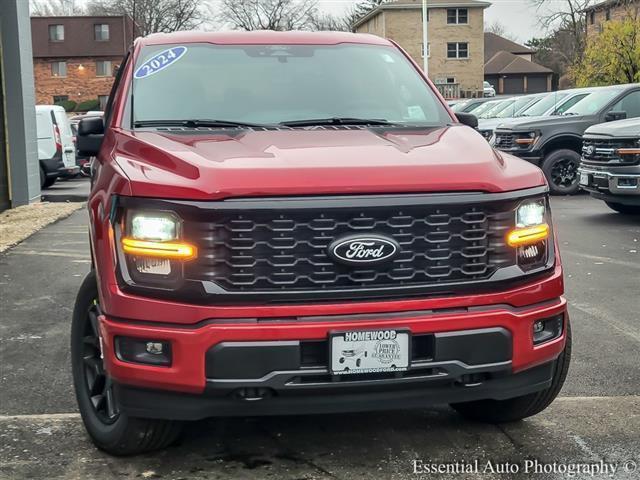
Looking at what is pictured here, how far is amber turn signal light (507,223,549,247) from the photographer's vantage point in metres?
3.59

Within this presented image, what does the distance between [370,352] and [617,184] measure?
894cm

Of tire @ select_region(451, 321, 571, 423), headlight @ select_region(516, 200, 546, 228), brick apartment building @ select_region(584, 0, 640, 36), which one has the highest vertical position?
brick apartment building @ select_region(584, 0, 640, 36)

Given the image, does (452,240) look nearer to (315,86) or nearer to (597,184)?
(315,86)

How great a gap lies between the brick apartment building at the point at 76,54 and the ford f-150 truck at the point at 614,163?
2188 inches

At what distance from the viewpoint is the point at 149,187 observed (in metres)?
3.38

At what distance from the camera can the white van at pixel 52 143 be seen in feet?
63.0

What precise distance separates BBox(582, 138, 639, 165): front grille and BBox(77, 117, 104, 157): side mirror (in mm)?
8068

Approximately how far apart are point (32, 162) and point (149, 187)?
12.9m

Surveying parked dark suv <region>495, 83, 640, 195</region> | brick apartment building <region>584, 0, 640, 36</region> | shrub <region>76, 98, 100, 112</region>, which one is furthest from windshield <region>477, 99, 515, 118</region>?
shrub <region>76, 98, 100, 112</region>

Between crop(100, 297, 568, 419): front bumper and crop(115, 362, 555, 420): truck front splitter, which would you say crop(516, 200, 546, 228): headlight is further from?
crop(115, 362, 555, 420): truck front splitter

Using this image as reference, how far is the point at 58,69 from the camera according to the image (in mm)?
64625

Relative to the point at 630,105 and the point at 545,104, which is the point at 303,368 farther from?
the point at 545,104

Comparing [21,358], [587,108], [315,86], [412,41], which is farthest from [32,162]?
[412,41]

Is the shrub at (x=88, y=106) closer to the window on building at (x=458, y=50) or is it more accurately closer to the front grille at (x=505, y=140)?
the window on building at (x=458, y=50)
